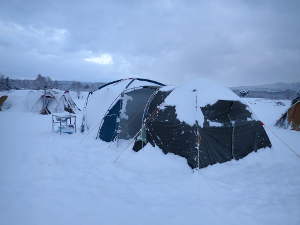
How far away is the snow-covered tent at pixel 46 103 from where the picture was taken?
2416 cm

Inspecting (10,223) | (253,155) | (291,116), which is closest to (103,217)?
(10,223)

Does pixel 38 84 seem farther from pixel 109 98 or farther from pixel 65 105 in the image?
pixel 109 98

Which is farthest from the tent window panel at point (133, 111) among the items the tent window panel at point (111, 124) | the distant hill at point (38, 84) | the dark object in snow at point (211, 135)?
the distant hill at point (38, 84)

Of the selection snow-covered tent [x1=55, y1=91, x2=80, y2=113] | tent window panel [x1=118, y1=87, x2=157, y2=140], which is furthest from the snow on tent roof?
snow-covered tent [x1=55, y1=91, x2=80, y2=113]

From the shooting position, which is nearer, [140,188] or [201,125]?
[140,188]

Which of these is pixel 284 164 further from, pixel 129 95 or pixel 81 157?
pixel 81 157

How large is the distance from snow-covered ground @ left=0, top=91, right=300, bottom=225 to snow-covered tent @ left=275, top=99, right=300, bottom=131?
21.9 ft

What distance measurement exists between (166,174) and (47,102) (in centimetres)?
2014

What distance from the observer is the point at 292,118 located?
16234 millimetres

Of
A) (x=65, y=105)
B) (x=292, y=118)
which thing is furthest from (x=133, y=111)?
(x=65, y=105)

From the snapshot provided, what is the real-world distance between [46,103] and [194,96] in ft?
63.7

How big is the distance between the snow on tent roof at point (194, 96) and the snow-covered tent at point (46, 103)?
59.7 ft

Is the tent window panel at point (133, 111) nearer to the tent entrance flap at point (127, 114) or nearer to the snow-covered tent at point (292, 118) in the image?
the tent entrance flap at point (127, 114)

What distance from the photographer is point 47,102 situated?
24.3 metres
